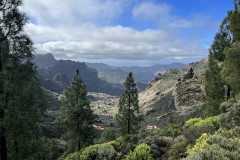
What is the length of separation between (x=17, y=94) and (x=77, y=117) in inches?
390

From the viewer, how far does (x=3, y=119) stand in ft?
27.8

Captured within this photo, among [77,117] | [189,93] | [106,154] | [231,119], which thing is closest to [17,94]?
[106,154]

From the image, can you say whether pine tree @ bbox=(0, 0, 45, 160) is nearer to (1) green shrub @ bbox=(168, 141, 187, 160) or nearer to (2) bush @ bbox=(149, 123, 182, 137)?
(1) green shrub @ bbox=(168, 141, 187, 160)

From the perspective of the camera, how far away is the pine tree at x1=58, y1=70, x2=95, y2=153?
1794cm

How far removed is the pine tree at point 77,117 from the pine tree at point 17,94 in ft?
24.0

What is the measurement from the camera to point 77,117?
18.3m

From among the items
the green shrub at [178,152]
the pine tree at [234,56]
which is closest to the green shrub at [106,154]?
the green shrub at [178,152]

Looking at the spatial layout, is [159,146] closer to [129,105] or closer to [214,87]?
[214,87]

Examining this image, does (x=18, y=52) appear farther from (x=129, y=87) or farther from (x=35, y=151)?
(x=129, y=87)

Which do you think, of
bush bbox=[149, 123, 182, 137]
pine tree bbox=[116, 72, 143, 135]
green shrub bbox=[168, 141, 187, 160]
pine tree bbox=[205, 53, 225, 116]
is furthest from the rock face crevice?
green shrub bbox=[168, 141, 187, 160]

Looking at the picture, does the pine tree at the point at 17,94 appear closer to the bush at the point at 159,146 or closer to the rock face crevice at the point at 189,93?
the bush at the point at 159,146

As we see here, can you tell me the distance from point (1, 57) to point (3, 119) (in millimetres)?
3601

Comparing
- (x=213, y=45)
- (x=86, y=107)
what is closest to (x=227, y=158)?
(x=86, y=107)

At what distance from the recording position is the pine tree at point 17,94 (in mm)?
8727
